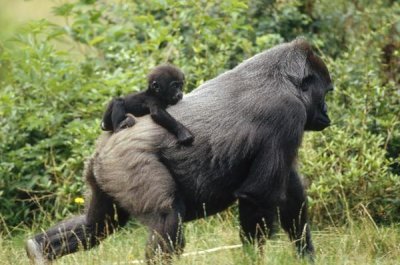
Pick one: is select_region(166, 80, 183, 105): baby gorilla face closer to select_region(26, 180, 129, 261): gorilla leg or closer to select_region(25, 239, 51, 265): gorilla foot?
select_region(26, 180, 129, 261): gorilla leg

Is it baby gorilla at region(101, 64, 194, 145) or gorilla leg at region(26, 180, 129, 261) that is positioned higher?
baby gorilla at region(101, 64, 194, 145)

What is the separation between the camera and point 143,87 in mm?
7941

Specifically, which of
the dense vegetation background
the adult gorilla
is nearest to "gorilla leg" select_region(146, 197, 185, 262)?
the adult gorilla

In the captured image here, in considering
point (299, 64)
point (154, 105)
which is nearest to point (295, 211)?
point (299, 64)

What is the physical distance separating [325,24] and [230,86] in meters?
3.59

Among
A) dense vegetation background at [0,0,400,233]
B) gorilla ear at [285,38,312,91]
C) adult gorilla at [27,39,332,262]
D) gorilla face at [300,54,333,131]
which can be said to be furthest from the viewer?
dense vegetation background at [0,0,400,233]

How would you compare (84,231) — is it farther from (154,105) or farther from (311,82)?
(311,82)

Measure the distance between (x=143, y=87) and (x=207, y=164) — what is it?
228cm

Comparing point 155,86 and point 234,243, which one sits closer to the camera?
point 155,86

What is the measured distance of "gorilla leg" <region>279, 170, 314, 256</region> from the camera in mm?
6258

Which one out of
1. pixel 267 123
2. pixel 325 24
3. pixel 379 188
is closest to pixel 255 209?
pixel 267 123

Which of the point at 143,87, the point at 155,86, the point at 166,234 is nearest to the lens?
the point at 166,234

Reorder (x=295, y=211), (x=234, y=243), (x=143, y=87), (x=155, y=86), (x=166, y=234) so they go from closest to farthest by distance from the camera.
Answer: (x=166, y=234), (x=155, y=86), (x=295, y=211), (x=234, y=243), (x=143, y=87)

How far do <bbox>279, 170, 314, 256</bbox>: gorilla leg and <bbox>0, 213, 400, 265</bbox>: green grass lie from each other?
0.11 meters
